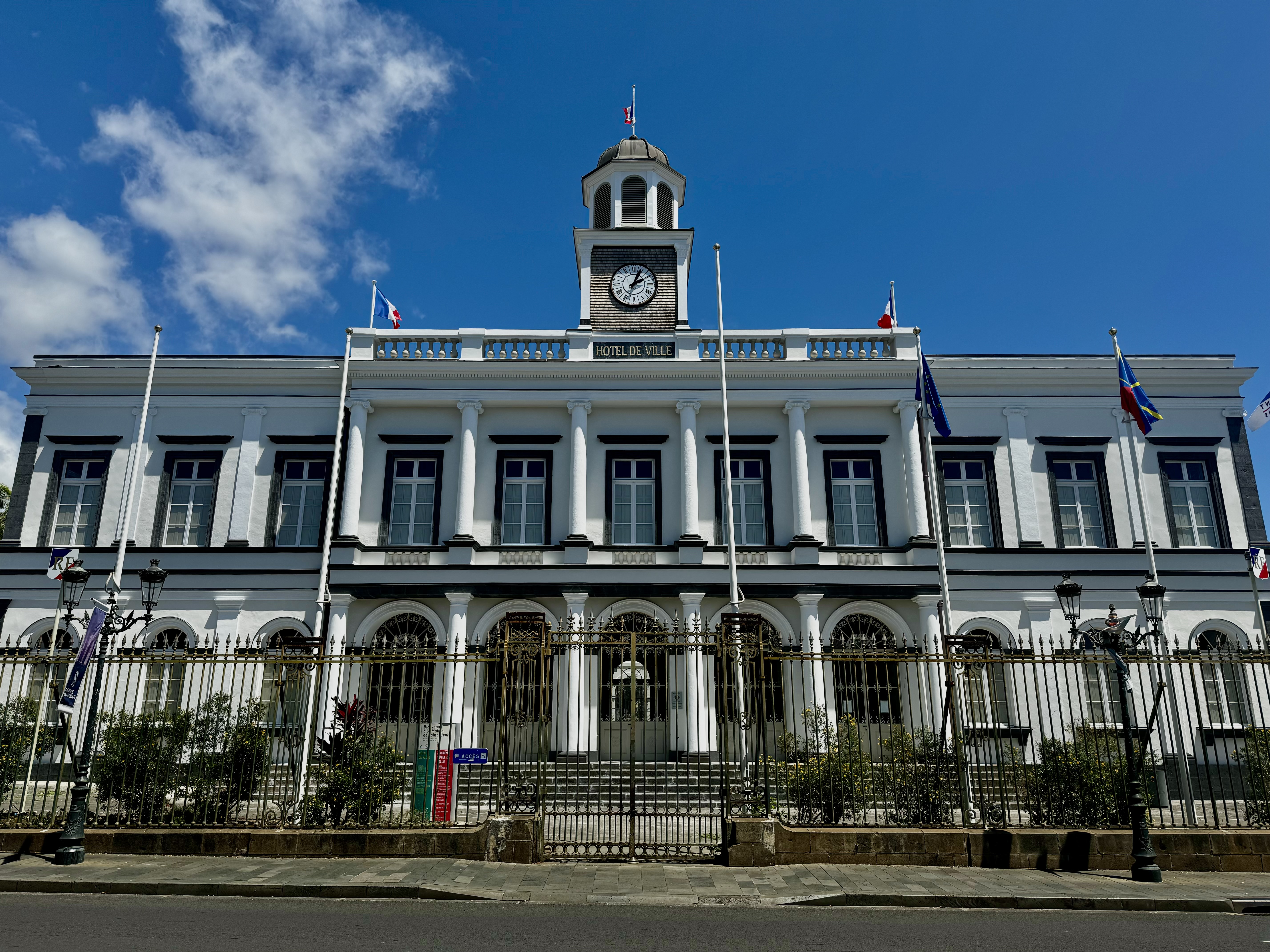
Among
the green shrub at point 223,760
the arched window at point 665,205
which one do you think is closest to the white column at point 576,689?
the green shrub at point 223,760

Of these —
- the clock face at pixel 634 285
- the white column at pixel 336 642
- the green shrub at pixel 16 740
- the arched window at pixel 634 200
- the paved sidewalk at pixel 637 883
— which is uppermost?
the arched window at pixel 634 200

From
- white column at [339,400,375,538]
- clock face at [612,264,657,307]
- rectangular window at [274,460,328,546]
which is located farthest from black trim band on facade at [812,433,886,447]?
rectangular window at [274,460,328,546]

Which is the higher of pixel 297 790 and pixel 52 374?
pixel 52 374

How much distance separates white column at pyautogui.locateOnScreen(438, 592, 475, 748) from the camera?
771 inches

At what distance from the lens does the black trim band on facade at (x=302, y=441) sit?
74.7 ft

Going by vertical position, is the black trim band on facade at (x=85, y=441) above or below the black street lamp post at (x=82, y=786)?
above

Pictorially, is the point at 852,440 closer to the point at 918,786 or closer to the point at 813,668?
the point at 813,668

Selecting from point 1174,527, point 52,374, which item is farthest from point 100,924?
point 1174,527

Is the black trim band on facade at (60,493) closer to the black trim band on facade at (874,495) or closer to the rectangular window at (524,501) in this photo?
the rectangular window at (524,501)

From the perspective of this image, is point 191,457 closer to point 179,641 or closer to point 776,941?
point 179,641

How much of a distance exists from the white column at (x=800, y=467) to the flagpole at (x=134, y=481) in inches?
627

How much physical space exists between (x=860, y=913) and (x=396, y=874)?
16.6 feet

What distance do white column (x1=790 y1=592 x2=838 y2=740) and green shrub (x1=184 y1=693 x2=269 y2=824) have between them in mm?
11181

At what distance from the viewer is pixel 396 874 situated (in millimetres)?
9734
